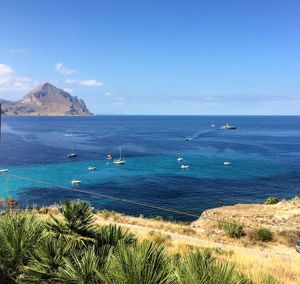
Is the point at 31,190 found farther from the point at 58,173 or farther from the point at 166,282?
the point at 166,282

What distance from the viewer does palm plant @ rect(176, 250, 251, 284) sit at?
5867 millimetres

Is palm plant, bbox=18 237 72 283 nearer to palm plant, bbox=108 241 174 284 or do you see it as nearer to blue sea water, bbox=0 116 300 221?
palm plant, bbox=108 241 174 284

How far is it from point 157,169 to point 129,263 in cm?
6024

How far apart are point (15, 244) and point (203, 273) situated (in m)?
4.86

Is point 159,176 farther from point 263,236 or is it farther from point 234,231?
point 263,236

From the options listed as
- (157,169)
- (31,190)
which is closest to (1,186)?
(31,190)

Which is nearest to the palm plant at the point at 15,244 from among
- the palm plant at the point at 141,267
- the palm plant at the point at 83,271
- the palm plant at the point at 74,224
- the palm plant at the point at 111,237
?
the palm plant at the point at 74,224

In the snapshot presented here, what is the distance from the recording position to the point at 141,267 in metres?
6.23

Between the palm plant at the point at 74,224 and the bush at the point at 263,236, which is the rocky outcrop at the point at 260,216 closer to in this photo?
the bush at the point at 263,236

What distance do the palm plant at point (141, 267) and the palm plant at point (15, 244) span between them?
2.90 meters

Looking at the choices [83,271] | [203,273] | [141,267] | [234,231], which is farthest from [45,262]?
[234,231]

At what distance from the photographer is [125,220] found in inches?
1022

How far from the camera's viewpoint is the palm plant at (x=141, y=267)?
6.12m

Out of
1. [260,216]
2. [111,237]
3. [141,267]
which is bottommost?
[260,216]
